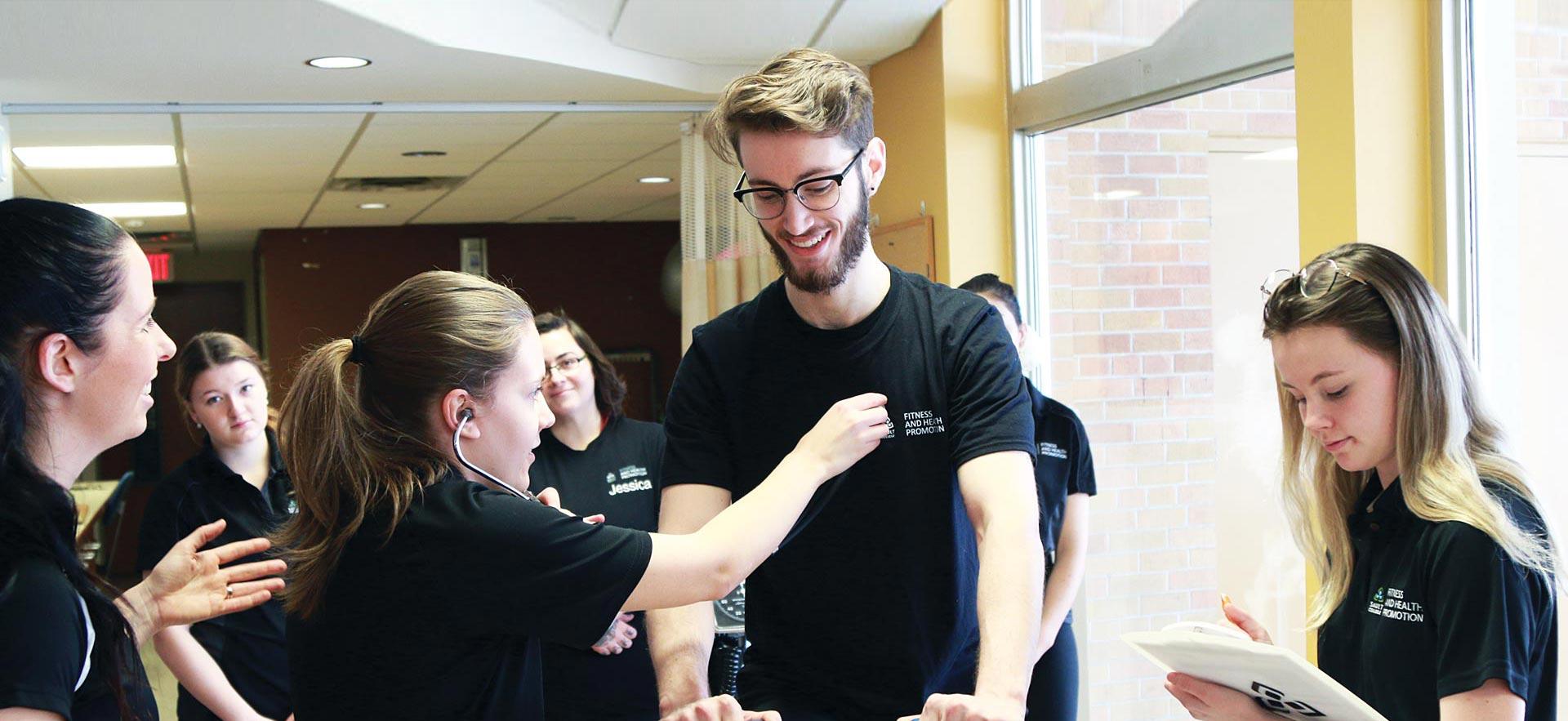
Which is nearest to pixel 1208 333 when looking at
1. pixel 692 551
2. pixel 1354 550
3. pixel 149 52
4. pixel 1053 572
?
pixel 1053 572

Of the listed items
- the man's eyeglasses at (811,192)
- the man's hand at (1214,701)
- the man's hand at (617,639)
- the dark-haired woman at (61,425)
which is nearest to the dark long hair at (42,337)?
the dark-haired woman at (61,425)

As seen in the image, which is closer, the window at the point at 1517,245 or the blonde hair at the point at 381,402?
the blonde hair at the point at 381,402

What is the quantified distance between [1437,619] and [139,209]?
785 centimetres

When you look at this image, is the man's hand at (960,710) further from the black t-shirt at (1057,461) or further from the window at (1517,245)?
the black t-shirt at (1057,461)

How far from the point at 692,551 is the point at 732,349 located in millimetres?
381

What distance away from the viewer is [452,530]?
1549 mm

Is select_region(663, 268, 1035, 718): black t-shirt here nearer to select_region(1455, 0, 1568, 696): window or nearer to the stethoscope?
the stethoscope

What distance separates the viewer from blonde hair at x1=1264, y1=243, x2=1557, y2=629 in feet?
5.49

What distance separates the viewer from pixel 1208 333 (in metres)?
3.84

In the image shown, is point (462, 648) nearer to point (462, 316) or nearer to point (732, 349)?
point (462, 316)

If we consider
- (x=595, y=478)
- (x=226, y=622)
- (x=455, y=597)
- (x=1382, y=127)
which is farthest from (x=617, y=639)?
(x=1382, y=127)

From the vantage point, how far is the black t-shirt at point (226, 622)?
3178 millimetres

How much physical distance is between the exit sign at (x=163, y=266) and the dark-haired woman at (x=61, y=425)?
30.9ft

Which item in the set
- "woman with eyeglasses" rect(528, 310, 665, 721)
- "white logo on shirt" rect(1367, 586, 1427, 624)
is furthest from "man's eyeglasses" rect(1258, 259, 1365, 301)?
"woman with eyeglasses" rect(528, 310, 665, 721)
